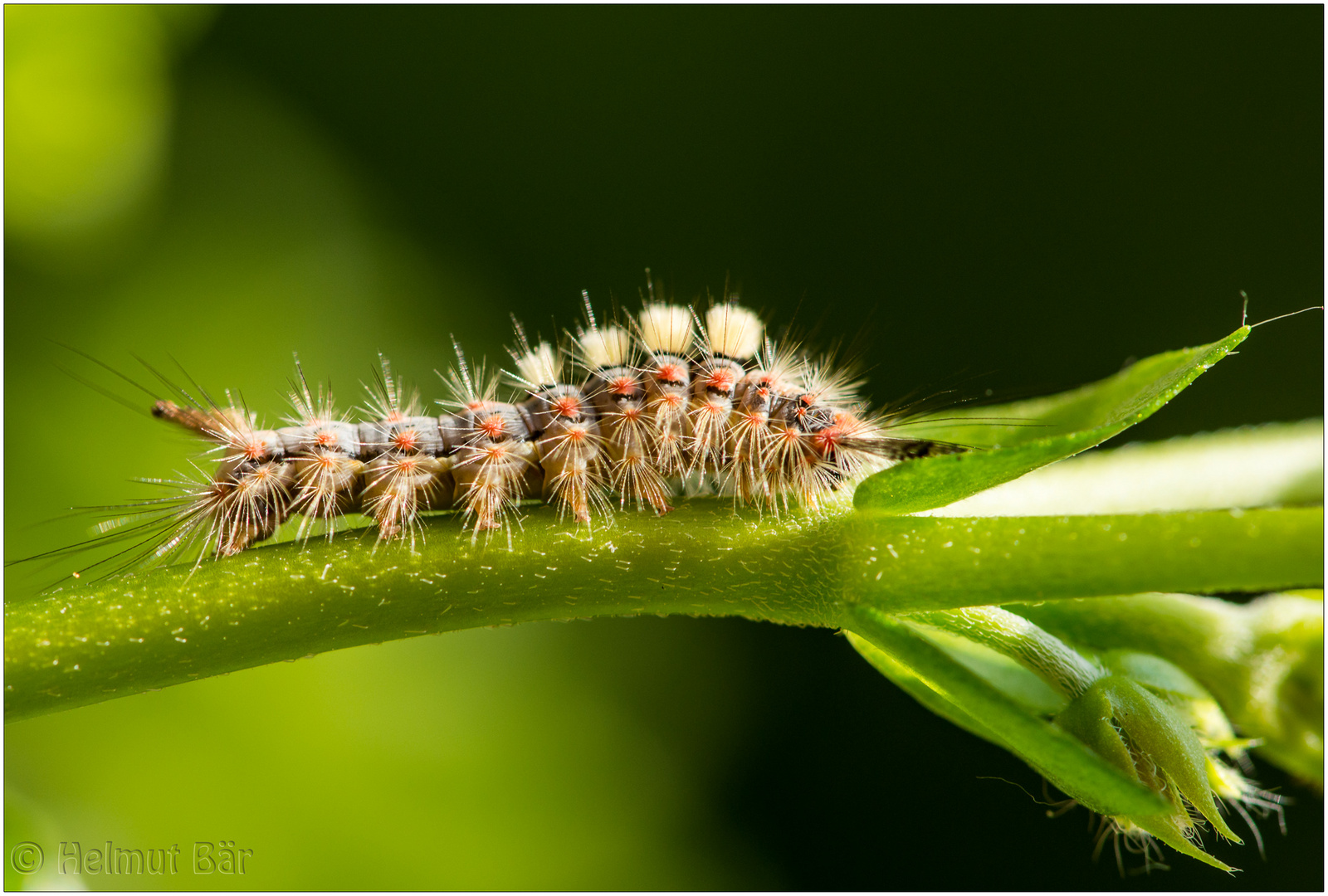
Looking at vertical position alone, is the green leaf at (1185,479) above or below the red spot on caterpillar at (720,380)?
below

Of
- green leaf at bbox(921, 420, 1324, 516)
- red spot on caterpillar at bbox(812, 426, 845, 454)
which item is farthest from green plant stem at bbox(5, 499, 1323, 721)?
green leaf at bbox(921, 420, 1324, 516)

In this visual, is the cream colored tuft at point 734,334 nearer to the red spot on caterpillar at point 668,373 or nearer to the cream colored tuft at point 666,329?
the cream colored tuft at point 666,329

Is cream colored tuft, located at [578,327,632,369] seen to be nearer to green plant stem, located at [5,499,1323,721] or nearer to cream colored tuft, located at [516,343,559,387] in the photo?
cream colored tuft, located at [516,343,559,387]

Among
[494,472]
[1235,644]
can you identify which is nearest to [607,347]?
[494,472]

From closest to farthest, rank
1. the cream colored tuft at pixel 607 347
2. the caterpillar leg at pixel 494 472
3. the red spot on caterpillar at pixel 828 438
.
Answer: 1. the caterpillar leg at pixel 494 472
2. the red spot on caterpillar at pixel 828 438
3. the cream colored tuft at pixel 607 347

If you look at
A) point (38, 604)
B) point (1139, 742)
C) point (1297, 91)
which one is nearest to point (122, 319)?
point (38, 604)

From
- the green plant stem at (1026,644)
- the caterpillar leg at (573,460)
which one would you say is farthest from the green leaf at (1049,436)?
the caterpillar leg at (573,460)

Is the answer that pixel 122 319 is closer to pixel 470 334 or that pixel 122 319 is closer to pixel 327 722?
pixel 470 334

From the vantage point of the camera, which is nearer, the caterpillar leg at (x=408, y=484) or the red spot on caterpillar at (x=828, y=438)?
the caterpillar leg at (x=408, y=484)
